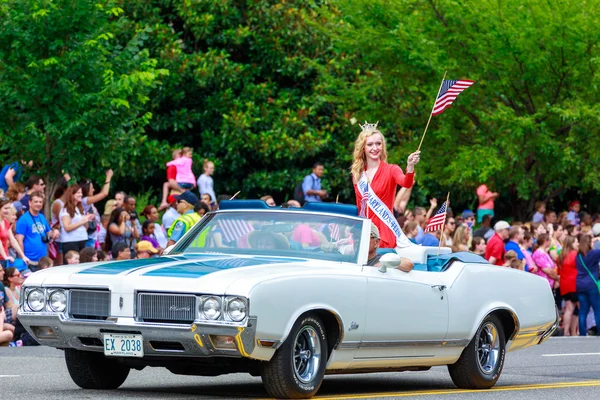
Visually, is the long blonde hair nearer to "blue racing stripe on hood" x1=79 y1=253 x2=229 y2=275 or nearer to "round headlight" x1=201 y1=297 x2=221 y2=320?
"blue racing stripe on hood" x1=79 y1=253 x2=229 y2=275

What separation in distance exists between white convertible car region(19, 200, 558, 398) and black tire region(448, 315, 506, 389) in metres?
0.01

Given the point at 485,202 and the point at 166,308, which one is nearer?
the point at 166,308

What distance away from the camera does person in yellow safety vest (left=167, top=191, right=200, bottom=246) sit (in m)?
15.2

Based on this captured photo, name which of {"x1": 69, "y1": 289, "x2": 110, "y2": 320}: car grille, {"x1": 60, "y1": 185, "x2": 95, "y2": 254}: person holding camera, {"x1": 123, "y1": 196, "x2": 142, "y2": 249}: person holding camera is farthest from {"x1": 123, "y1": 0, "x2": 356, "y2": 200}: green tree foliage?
{"x1": 69, "y1": 289, "x2": 110, "y2": 320}: car grille

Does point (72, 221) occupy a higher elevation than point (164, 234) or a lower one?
higher

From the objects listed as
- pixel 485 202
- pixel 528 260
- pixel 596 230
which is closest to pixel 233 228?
pixel 528 260

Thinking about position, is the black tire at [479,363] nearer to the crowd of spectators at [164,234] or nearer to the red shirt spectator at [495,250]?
the crowd of spectators at [164,234]

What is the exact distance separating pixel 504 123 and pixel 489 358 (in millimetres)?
15956

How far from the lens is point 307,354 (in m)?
9.54

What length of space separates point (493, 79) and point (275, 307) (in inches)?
756

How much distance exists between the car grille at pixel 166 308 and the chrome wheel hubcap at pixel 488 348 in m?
3.40

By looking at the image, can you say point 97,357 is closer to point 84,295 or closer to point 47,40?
point 84,295

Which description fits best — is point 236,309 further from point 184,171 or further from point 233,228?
point 184,171

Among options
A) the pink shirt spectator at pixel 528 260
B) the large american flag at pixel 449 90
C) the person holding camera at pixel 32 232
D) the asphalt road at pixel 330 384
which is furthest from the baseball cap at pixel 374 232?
the pink shirt spectator at pixel 528 260
